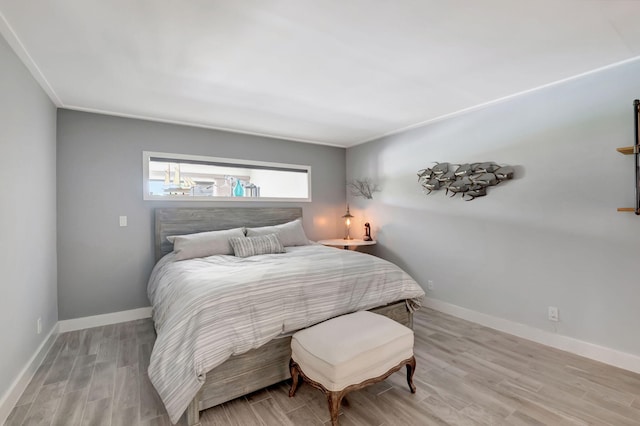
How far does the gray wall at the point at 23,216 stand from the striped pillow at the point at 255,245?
65.5 inches

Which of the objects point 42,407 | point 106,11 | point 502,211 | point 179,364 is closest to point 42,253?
point 42,407

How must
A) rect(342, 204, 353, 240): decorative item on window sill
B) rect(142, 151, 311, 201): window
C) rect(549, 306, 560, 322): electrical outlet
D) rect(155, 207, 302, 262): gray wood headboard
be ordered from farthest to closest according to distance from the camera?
rect(342, 204, 353, 240): decorative item on window sill → rect(142, 151, 311, 201): window → rect(155, 207, 302, 262): gray wood headboard → rect(549, 306, 560, 322): electrical outlet

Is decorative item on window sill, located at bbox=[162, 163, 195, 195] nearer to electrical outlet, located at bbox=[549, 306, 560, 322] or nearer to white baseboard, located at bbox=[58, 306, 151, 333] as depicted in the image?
white baseboard, located at bbox=[58, 306, 151, 333]

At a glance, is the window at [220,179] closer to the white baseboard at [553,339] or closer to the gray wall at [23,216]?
the gray wall at [23,216]

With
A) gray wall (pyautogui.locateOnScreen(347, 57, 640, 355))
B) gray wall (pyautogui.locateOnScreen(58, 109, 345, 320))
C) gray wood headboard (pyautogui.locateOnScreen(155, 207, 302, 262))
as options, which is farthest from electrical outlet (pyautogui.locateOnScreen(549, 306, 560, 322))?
gray wall (pyautogui.locateOnScreen(58, 109, 345, 320))

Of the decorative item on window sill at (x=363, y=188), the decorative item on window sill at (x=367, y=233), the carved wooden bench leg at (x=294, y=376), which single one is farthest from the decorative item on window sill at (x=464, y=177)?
the carved wooden bench leg at (x=294, y=376)

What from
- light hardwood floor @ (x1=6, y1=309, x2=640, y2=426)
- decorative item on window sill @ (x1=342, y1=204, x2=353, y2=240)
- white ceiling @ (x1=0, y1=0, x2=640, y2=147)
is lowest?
light hardwood floor @ (x1=6, y1=309, x2=640, y2=426)

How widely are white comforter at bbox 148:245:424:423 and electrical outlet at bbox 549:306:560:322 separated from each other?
3.91ft

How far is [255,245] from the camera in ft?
11.1

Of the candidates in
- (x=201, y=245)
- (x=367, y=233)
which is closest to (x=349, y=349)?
(x=201, y=245)

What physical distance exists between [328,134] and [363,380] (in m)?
3.40

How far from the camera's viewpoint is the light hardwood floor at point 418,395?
71.1 inches

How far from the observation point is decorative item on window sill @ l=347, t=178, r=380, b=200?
4.69 meters

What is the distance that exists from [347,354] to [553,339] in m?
2.24
